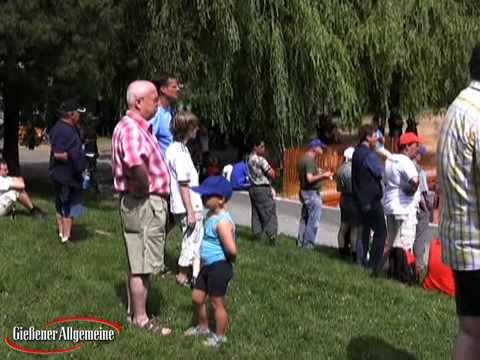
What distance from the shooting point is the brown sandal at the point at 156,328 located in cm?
561

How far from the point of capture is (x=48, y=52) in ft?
46.7

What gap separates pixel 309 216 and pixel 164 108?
3964mm

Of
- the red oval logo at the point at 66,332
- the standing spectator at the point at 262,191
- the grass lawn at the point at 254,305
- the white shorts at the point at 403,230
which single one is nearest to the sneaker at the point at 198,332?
the grass lawn at the point at 254,305

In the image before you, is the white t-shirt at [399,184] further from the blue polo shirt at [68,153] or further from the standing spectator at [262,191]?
the blue polo shirt at [68,153]

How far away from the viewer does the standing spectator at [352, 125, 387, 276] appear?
8.76 m

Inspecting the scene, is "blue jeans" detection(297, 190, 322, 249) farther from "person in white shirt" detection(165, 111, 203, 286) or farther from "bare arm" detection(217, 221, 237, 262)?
"bare arm" detection(217, 221, 237, 262)

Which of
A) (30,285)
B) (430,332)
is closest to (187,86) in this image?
(30,285)

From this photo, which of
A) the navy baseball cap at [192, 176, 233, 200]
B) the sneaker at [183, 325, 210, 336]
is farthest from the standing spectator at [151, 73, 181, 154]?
the sneaker at [183, 325, 210, 336]

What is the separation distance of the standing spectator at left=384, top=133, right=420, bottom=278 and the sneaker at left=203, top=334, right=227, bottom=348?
3.29 m

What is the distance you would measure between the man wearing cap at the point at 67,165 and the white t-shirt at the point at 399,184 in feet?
11.8

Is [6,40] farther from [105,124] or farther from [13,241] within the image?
[105,124]

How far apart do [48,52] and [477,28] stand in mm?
10890

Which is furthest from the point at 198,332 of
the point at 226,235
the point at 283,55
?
the point at 283,55

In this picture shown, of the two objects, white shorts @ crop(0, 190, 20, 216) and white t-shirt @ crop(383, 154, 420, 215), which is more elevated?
white t-shirt @ crop(383, 154, 420, 215)
